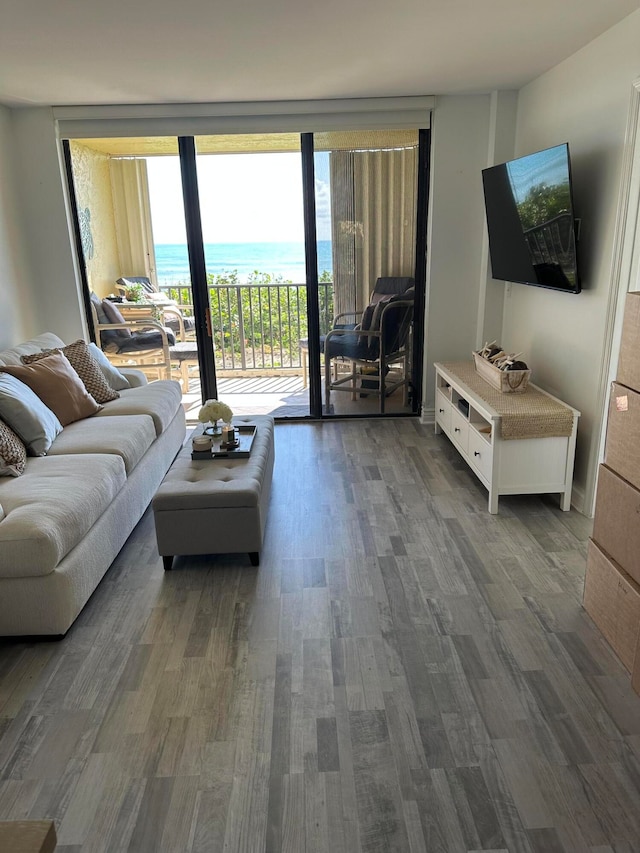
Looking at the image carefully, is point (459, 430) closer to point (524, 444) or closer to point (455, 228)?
point (524, 444)

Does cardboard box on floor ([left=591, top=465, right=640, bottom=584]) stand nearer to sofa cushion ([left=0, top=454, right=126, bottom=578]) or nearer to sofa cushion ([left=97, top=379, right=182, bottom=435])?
sofa cushion ([left=0, top=454, right=126, bottom=578])

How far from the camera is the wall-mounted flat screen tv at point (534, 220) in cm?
317

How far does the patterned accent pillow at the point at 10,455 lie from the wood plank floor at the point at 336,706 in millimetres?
659

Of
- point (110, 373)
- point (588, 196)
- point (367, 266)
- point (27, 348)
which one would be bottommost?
point (110, 373)

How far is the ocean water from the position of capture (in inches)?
194

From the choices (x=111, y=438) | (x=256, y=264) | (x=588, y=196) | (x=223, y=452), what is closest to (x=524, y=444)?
(x=588, y=196)

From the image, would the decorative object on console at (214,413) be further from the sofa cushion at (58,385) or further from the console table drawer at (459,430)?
the console table drawer at (459,430)

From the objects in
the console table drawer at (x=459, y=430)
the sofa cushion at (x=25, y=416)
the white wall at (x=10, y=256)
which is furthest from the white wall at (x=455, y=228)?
the white wall at (x=10, y=256)

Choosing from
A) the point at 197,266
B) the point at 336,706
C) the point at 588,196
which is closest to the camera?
the point at 336,706

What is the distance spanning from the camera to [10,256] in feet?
14.5

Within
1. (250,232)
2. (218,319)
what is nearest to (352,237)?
(250,232)

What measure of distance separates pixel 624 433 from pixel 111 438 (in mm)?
2487

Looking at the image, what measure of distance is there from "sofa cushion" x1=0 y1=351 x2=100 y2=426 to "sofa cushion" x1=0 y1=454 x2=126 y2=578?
1.93 ft

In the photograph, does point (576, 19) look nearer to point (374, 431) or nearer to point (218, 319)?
point (374, 431)
